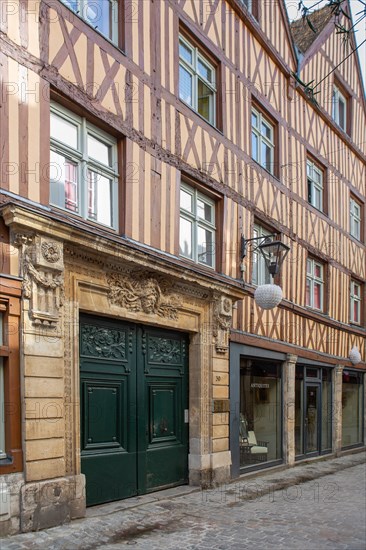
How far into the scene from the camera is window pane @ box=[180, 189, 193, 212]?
8.26 m

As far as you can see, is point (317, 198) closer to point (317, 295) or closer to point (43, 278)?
point (317, 295)

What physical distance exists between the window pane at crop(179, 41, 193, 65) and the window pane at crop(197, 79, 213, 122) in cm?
38

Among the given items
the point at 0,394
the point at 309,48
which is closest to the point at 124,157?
the point at 0,394

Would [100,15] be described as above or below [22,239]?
above

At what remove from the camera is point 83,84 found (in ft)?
20.8

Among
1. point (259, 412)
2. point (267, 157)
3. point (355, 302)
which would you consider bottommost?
point (259, 412)

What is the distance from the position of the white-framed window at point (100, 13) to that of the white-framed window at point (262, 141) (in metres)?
3.99

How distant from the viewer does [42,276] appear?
5430 millimetres

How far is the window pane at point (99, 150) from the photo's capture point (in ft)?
21.8

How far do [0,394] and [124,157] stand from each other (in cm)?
328

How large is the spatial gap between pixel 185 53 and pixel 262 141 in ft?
9.37

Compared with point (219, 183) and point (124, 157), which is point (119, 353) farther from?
point (219, 183)

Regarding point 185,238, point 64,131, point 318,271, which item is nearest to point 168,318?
point 185,238

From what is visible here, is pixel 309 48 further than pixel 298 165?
Yes
